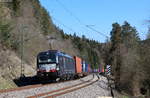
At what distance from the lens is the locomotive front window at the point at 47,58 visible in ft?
111

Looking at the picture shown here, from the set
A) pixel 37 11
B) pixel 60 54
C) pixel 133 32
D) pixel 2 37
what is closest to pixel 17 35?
pixel 2 37

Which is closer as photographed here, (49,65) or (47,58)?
(49,65)

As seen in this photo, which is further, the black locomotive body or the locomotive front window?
the locomotive front window

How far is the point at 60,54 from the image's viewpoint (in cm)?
3572

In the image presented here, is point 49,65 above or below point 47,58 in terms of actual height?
below

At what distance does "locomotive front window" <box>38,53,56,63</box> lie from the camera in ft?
111

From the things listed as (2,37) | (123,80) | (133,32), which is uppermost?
(133,32)

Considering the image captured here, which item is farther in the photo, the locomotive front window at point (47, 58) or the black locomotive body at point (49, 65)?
the locomotive front window at point (47, 58)

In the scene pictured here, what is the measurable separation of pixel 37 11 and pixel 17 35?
118ft

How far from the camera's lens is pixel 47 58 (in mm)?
34031

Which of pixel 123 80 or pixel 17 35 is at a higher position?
pixel 17 35

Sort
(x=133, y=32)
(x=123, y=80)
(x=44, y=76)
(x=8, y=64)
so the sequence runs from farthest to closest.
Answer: (x=133, y=32) → (x=123, y=80) → (x=8, y=64) → (x=44, y=76)

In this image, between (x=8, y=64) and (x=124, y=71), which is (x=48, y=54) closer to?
(x=8, y=64)

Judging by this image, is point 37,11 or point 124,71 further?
point 37,11
